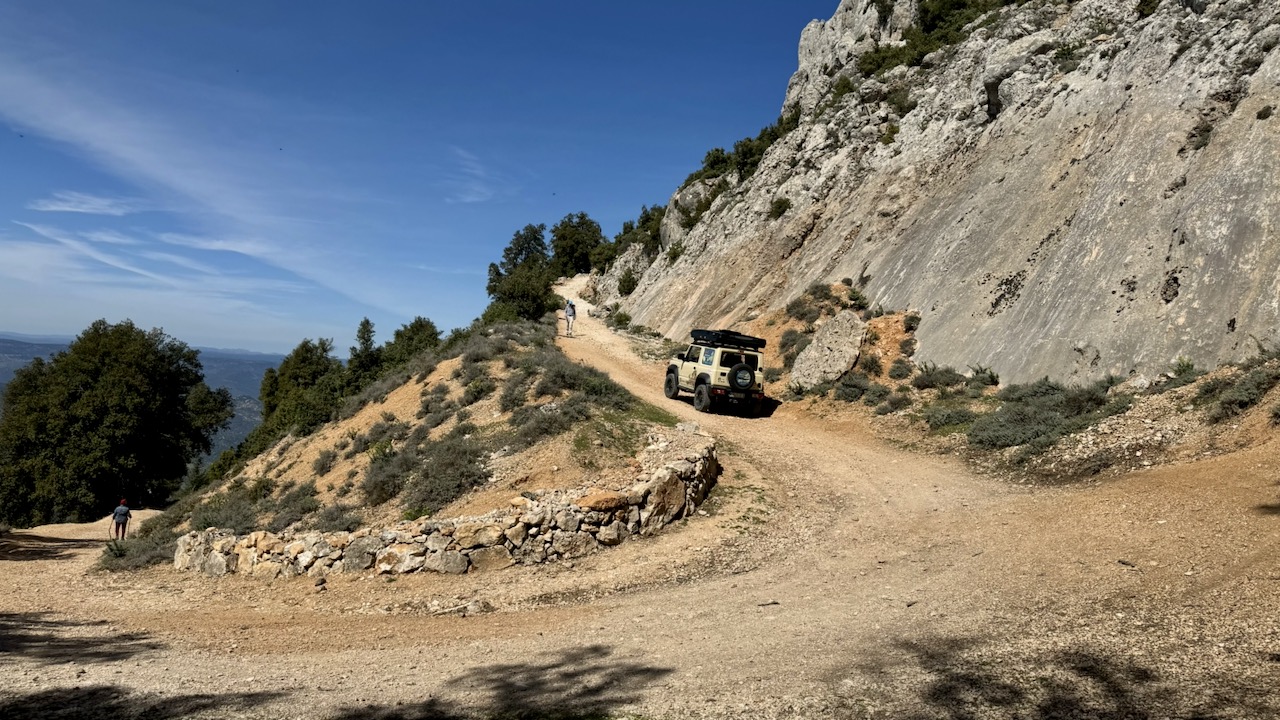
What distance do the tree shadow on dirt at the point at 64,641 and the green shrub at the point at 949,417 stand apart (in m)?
17.2

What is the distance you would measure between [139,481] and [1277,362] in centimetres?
4941

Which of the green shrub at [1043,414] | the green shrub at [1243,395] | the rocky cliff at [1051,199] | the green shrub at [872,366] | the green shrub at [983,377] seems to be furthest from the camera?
the green shrub at [872,366]

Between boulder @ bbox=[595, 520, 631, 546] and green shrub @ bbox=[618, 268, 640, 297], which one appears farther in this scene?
green shrub @ bbox=[618, 268, 640, 297]

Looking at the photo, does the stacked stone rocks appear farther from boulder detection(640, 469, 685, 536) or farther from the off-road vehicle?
the off-road vehicle

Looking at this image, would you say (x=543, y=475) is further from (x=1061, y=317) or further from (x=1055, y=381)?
(x=1061, y=317)

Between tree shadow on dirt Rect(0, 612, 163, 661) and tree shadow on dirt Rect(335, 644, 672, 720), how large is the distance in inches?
171

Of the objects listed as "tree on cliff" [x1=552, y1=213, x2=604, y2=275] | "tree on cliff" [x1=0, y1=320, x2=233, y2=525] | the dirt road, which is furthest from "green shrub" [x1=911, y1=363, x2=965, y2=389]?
"tree on cliff" [x1=552, y1=213, x2=604, y2=275]

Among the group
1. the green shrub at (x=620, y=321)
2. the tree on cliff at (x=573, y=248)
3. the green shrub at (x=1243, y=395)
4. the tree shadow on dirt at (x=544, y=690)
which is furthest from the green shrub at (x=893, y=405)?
the tree on cliff at (x=573, y=248)

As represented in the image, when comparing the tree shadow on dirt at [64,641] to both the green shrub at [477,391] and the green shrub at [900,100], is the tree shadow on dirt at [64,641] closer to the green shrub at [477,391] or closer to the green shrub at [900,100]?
the green shrub at [477,391]

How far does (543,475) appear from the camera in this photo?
1413 cm

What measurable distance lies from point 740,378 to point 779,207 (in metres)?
21.9

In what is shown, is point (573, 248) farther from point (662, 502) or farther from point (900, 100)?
point (662, 502)

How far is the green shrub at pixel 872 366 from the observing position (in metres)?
23.1

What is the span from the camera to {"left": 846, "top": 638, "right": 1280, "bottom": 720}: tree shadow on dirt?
4.88 m
